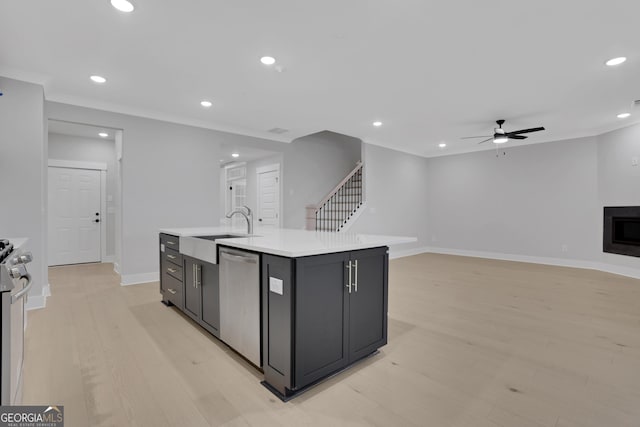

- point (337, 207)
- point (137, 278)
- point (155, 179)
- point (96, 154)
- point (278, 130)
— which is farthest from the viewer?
point (337, 207)

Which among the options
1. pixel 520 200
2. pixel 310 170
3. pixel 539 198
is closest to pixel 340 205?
pixel 310 170

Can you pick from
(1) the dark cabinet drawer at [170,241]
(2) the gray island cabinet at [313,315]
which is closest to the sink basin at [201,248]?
(1) the dark cabinet drawer at [170,241]

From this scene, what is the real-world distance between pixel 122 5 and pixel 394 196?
6.20m

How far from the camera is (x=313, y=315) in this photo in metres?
1.88

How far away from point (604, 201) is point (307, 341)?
6831mm

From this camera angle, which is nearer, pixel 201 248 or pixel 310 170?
pixel 201 248

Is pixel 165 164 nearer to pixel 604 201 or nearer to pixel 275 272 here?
pixel 275 272

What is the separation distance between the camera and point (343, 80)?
3.58 meters

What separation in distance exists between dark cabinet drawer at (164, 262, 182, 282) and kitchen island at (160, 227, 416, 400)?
2.31 feet

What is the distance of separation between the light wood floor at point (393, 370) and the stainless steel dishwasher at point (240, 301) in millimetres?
161

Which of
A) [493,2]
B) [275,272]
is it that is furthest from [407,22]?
[275,272]

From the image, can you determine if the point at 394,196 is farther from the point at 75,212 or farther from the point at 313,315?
the point at 75,212

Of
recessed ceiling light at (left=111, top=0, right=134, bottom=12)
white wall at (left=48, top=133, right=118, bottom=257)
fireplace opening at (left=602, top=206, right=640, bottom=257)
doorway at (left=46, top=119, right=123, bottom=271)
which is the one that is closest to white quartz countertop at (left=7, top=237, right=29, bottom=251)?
recessed ceiling light at (left=111, top=0, right=134, bottom=12)

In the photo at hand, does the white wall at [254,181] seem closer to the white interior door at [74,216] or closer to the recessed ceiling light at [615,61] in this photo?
the white interior door at [74,216]
